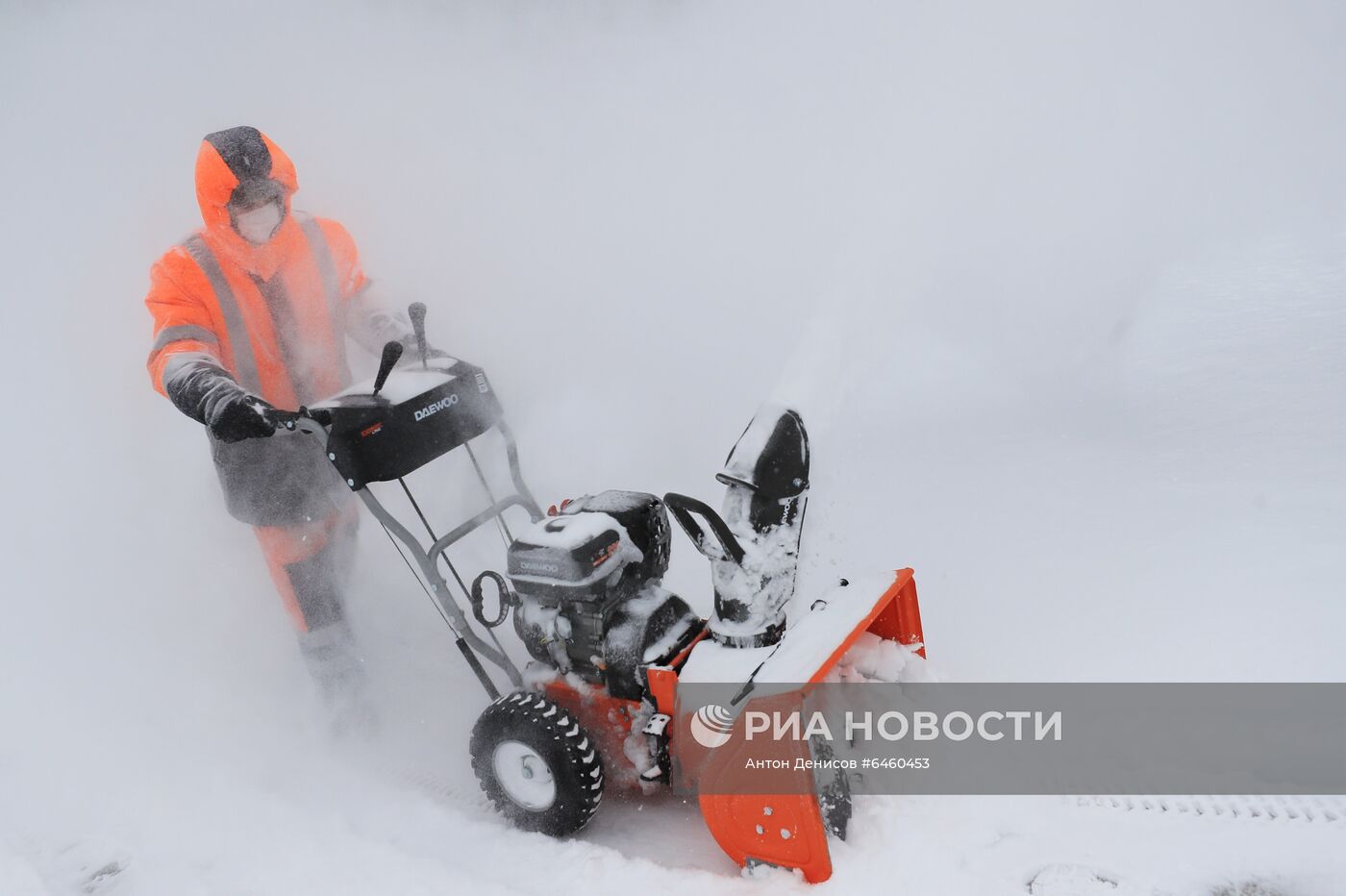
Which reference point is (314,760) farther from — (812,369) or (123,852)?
(812,369)

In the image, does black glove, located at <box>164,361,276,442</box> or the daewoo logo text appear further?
the daewoo logo text

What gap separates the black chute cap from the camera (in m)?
2.41

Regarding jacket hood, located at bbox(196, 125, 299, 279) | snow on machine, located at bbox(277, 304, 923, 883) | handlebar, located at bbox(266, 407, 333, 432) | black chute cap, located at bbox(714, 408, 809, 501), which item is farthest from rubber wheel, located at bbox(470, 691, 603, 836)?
jacket hood, located at bbox(196, 125, 299, 279)

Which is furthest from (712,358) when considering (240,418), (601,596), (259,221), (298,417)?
(240,418)

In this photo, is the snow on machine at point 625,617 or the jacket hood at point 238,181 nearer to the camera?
the snow on machine at point 625,617

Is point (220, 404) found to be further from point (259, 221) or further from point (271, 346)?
point (259, 221)

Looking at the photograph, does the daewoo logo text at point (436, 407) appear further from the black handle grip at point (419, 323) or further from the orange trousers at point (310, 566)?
the orange trousers at point (310, 566)

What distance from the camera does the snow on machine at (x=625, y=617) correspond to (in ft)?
7.87

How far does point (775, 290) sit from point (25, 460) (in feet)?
17.2

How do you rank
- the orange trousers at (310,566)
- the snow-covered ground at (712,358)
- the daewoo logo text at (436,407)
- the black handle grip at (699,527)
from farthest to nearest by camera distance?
the orange trousers at (310,566) → the daewoo logo text at (436,407) → the snow-covered ground at (712,358) → the black handle grip at (699,527)

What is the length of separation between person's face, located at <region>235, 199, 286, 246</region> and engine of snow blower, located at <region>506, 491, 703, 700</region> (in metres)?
1.53

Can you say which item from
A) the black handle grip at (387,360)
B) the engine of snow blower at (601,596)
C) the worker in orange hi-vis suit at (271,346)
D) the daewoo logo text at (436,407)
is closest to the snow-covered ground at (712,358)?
the engine of snow blower at (601,596)

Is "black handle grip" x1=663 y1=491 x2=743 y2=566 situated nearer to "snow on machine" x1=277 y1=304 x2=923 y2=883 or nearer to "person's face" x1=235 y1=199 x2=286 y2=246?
"snow on machine" x1=277 y1=304 x2=923 y2=883

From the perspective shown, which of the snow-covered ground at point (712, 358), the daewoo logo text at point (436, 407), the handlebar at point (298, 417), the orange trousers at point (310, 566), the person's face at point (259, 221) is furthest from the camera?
the orange trousers at point (310, 566)
